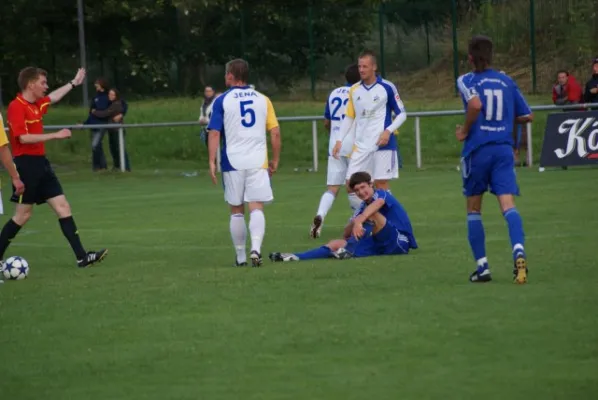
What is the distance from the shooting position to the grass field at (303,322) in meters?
8.41

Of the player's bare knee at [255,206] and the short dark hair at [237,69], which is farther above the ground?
the short dark hair at [237,69]

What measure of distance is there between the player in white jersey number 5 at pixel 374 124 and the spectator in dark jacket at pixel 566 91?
576 inches

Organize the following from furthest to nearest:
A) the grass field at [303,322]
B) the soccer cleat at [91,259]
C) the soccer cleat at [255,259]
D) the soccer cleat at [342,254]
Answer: the soccer cleat at [91,259] < the soccer cleat at [342,254] < the soccer cleat at [255,259] < the grass field at [303,322]

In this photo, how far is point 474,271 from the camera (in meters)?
12.6

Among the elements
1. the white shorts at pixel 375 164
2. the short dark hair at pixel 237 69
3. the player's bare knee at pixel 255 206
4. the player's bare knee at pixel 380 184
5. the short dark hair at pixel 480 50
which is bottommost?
the player's bare knee at pixel 380 184

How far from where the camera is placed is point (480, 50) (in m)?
11.5

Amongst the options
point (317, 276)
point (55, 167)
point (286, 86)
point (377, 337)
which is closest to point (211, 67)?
point (286, 86)

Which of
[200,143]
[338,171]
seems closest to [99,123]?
[200,143]

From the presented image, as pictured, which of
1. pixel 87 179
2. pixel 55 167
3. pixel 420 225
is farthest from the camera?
pixel 55 167

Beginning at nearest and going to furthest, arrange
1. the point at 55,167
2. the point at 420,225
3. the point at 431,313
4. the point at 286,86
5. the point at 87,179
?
the point at 431,313, the point at 420,225, the point at 87,179, the point at 55,167, the point at 286,86

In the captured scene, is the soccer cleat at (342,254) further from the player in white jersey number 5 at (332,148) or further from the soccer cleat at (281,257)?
the player in white jersey number 5 at (332,148)

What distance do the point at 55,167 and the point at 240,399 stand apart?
90.3ft

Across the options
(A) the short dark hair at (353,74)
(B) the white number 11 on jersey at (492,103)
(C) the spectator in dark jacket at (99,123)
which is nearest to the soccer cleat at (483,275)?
(B) the white number 11 on jersey at (492,103)

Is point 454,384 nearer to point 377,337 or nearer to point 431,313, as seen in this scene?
point 377,337
